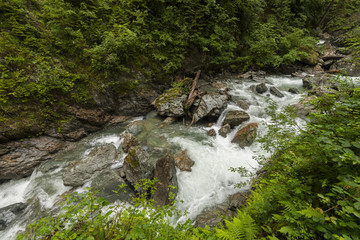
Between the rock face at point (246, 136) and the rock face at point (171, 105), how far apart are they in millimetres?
3559

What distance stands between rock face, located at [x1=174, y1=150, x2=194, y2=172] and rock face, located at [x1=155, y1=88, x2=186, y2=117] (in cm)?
303

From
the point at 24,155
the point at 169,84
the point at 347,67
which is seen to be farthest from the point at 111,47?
the point at 347,67

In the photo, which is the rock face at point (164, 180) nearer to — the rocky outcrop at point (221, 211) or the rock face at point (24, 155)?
the rocky outcrop at point (221, 211)

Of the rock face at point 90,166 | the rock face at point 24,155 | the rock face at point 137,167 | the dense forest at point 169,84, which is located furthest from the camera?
the rock face at point 24,155

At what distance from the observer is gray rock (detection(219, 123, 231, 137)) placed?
25.8 feet

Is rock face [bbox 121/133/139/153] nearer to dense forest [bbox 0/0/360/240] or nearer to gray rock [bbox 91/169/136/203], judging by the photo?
gray rock [bbox 91/169/136/203]

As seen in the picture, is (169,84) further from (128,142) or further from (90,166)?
(90,166)

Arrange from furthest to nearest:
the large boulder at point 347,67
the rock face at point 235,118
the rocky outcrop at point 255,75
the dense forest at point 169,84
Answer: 1. the rocky outcrop at point 255,75
2. the large boulder at point 347,67
3. the rock face at point 235,118
4. the dense forest at point 169,84

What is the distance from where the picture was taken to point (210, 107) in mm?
8695

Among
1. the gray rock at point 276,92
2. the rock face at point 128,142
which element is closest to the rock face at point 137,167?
the rock face at point 128,142

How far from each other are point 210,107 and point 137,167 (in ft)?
18.2

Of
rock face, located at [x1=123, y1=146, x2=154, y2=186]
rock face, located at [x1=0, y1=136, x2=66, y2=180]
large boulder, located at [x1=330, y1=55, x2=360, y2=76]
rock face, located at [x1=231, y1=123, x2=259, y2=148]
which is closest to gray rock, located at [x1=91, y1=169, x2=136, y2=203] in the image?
rock face, located at [x1=123, y1=146, x2=154, y2=186]

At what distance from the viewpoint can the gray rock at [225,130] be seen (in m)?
7.86

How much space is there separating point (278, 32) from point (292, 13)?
4.91 metres
